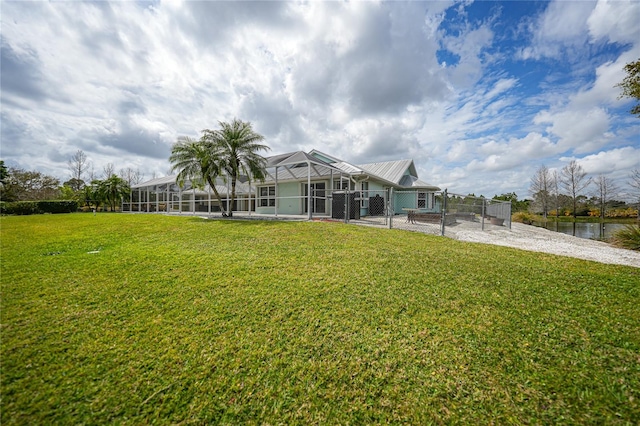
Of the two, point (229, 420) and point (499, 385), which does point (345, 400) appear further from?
point (499, 385)

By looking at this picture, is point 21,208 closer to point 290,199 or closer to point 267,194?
point 267,194

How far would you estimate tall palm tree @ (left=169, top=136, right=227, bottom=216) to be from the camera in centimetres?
1452

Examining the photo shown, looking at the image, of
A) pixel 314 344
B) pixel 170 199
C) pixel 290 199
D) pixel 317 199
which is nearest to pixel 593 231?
pixel 317 199

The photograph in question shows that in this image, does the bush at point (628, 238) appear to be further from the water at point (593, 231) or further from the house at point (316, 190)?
the house at point (316, 190)

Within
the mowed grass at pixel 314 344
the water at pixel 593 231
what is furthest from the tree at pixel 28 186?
the water at pixel 593 231

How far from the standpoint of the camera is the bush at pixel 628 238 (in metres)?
8.22

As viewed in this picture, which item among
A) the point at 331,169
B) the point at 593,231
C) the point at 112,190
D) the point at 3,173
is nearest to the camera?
the point at 331,169

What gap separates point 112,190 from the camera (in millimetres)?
27719

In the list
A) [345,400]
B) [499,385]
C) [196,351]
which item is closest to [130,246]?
[196,351]

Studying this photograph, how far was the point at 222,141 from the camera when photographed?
14.4 meters

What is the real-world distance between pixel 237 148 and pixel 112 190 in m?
23.5

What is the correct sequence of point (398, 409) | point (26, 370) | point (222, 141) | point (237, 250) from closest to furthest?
point (398, 409)
point (26, 370)
point (237, 250)
point (222, 141)

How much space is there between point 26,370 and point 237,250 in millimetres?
4007

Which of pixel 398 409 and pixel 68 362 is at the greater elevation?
pixel 68 362
